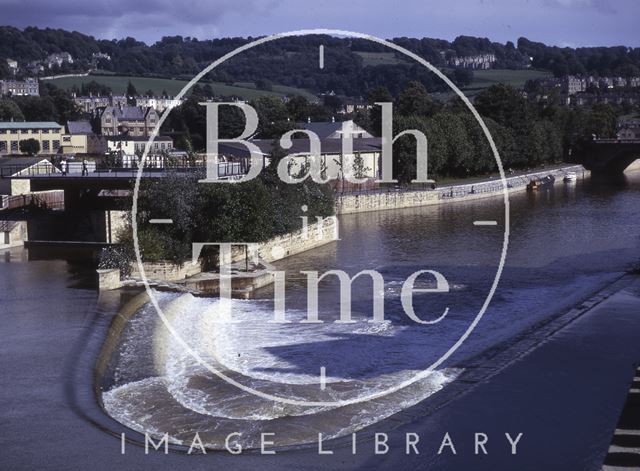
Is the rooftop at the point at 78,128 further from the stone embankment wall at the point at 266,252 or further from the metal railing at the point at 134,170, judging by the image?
the stone embankment wall at the point at 266,252

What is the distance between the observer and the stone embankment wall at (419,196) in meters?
38.7

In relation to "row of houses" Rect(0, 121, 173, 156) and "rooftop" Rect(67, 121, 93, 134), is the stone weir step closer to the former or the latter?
"row of houses" Rect(0, 121, 173, 156)

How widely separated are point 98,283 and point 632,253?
1608 centimetres

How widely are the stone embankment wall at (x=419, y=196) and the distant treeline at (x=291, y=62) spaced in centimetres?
9304

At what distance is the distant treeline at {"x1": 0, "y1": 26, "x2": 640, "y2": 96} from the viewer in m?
152

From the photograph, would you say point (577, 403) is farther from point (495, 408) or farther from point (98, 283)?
point (98, 283)

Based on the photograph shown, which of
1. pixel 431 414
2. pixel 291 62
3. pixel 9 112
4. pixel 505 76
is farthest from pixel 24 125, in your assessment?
pixel 505 76

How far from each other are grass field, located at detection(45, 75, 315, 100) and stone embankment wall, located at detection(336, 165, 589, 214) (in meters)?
71.7

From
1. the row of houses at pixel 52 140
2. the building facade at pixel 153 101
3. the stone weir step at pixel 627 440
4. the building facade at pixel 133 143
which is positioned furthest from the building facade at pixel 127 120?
the stone weir step at pixel 627 440

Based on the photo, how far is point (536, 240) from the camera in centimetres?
3055

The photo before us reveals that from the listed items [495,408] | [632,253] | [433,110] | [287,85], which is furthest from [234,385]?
[287,85]

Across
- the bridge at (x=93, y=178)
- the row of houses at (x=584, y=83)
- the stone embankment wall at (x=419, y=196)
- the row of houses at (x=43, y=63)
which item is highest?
the row of houses at (x=43, y=63)

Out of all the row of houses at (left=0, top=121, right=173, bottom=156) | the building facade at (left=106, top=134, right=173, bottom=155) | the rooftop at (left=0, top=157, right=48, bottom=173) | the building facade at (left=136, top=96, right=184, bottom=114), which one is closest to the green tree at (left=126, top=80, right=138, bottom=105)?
the building facade at (left=136, top=96, right=184, bottom=114)

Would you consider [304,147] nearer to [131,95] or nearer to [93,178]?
[93,178]
